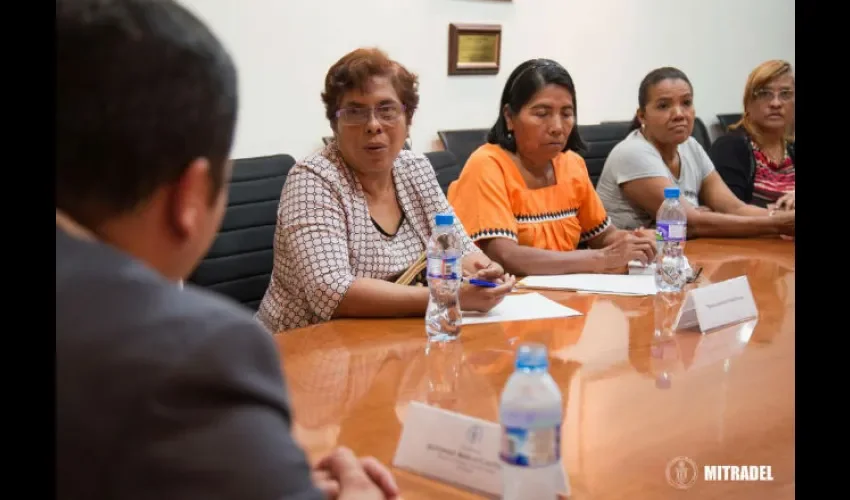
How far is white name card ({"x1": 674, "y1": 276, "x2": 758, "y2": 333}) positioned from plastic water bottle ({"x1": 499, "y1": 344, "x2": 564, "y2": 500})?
2.92 feet

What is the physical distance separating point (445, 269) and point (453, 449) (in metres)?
0.82

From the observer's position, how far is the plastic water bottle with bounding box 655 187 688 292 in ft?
7.96

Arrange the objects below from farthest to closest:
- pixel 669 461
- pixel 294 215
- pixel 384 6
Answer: pixel 384 6 < pixel 294 215 < pixel 669 461

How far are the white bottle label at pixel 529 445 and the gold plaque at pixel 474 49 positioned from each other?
3232 mm

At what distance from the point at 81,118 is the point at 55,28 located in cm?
8

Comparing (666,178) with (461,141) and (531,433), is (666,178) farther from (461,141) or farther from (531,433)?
(531,433)

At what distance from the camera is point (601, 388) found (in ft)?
5.31

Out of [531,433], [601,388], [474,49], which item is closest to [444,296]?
[601,388]

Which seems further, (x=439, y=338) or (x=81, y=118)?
(x=439, y=338)

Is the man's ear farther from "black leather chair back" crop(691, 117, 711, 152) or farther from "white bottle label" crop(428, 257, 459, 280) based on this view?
"black leather chair back" crop(691, 117, 711, 152)

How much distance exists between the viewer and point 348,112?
7.38ft

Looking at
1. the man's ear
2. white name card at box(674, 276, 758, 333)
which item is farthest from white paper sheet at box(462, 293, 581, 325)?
the man's ear
